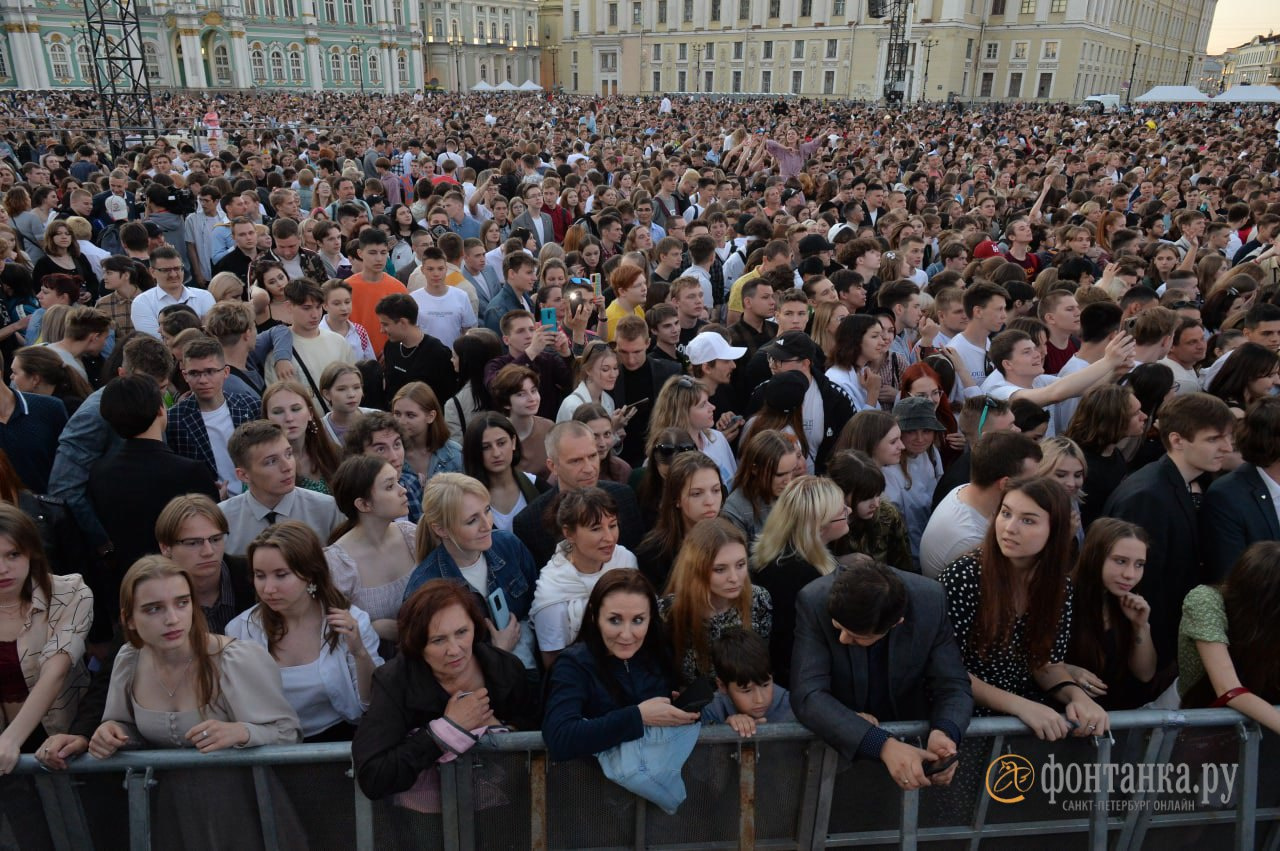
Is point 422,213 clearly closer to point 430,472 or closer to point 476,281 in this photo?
point 476,281

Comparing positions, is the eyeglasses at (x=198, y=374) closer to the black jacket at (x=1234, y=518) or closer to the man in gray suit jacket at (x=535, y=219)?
the black jacket at (x=1234, y=518)

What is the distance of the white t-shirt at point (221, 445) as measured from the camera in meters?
4.21

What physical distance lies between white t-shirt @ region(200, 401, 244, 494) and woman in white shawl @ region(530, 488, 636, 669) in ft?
6.49

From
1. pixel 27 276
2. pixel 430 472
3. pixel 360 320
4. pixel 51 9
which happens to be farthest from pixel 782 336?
pixel 51 9

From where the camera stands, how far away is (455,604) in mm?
2713

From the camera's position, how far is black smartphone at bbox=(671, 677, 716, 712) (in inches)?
103

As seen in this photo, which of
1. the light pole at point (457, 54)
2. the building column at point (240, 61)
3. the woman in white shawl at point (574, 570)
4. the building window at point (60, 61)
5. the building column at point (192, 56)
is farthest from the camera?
the light pole at point (457, 54)

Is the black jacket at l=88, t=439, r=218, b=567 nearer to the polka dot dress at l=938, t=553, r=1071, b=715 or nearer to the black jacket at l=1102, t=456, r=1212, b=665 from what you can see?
the polka dot dress at l=938, t=553, r=1071, b=715

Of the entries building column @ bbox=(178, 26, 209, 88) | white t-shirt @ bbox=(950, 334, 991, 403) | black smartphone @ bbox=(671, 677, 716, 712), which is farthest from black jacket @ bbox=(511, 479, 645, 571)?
building column @ bbox=(178, 26, 209, 88)

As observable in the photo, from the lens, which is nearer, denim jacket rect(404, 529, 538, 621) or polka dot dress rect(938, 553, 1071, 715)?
polka dot dress rect(938, 553, 1071, 715)

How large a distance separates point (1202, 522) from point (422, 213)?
30.0ft

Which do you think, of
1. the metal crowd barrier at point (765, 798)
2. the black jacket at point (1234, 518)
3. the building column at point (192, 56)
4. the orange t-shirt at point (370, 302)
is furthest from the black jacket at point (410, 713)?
the building column at point (192, 56)

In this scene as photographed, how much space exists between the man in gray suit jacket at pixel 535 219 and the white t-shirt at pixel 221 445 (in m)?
5.61

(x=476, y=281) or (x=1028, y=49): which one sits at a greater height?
(x=1028, y=49)
